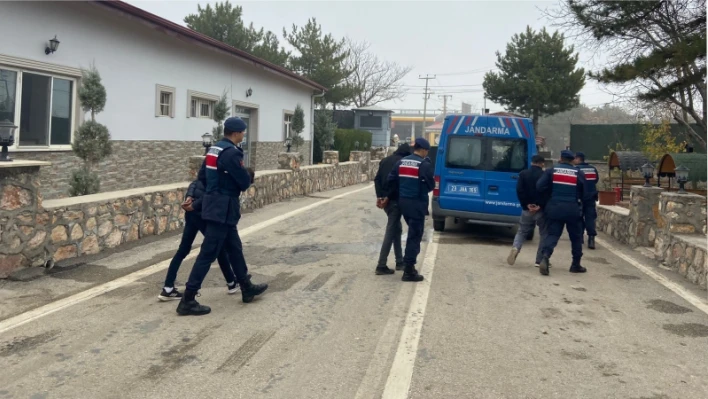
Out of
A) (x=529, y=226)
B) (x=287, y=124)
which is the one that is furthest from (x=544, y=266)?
(x=287, y=124)

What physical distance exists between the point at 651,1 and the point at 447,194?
911 cm

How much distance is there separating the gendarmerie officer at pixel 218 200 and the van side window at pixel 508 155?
6863mm

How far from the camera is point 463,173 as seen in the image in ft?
39.3

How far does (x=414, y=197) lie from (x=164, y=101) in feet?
39.6

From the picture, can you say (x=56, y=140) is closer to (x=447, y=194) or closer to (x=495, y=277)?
(x=447, y=194)

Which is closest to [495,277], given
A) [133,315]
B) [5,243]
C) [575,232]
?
[575,232]

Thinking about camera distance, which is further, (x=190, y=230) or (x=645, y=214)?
(x=645, y=214)

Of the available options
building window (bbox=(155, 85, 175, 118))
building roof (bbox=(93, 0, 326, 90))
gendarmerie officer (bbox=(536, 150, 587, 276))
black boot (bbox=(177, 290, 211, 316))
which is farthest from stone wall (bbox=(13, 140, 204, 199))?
gendarmerie officer (bbox=(536, 150, 587, 276))

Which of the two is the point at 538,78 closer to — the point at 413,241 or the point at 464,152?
the point at 464,152

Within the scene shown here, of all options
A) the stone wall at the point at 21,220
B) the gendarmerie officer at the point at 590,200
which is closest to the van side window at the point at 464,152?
the gendarmerie officer at the point at 590,200

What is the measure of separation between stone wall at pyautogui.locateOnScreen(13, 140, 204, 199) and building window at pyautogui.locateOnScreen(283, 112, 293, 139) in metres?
8.68

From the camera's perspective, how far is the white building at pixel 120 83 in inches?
481

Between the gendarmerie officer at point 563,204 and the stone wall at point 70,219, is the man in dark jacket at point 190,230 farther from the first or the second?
the gendarmerie officer at point 563,204

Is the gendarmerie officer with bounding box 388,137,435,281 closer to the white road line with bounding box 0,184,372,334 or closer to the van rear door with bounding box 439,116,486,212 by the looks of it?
the white road line with bounding box 0,184,372,334
